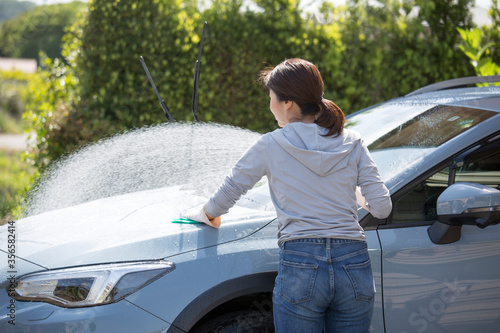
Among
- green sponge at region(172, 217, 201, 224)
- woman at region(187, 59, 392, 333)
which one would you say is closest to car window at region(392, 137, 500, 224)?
woman at region(187, 59, 392, 333)

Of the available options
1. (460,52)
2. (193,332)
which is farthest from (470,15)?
(193,332)

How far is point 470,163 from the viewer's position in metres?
2.73

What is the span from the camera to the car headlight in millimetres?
2199

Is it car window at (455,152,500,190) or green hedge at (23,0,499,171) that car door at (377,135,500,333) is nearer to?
car window at (455,152,500,190)

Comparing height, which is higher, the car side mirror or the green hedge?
the green hedge

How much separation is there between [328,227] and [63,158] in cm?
443

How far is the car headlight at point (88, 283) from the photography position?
7.22 feet

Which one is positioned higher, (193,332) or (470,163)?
(470,163)

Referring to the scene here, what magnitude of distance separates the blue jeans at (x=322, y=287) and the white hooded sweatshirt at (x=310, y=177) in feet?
0.16

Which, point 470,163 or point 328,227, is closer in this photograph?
point 328,227

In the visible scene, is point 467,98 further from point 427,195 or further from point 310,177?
point 310,177

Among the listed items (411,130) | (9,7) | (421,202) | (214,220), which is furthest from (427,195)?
(9,7)

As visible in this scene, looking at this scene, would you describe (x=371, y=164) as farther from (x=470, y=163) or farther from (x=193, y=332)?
(x=193, y=332)

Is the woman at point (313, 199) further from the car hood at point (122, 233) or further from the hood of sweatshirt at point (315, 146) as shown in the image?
the car hood at point (122, 233)
